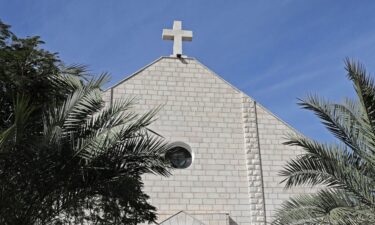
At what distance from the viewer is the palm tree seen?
23.5 feet

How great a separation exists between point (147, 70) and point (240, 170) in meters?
4.27

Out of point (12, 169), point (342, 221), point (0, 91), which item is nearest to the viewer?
point (342, 221)

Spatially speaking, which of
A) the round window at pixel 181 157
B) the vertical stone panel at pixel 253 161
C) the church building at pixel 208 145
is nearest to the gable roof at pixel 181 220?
the church building at pixel 208 145

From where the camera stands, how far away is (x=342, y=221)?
6422 mm

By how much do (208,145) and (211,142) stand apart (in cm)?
15

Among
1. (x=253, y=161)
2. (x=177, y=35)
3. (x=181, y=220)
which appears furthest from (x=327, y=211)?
(x=177, y=35)

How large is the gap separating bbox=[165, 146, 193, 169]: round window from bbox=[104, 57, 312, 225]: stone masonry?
0.20 meters

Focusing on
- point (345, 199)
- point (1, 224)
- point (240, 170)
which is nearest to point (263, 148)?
point (240, 170)

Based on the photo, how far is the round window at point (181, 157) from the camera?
46.8 feet

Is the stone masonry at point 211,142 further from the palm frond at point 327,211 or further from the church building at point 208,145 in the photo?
the palm frond at point 327,211

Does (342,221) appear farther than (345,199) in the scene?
No

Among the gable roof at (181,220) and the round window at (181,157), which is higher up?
the round window at (181,157)

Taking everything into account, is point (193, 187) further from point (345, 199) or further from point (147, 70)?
point (345, 199)

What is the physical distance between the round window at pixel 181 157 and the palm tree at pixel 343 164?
669 centimetres
